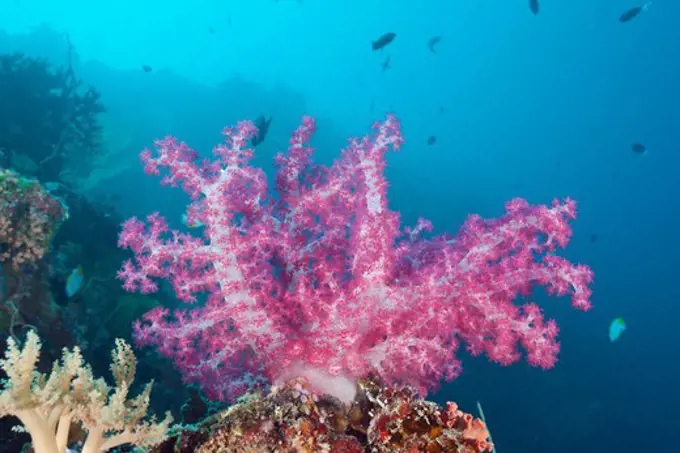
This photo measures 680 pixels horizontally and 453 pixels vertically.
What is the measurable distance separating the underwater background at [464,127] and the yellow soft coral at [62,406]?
2.20m

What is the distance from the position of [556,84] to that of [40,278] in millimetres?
94163

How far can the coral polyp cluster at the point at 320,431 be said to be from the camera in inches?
83.9

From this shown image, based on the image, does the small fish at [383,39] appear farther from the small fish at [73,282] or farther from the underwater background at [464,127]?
the small fish at [73,282]

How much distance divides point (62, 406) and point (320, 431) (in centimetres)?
133

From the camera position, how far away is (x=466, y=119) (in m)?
74.4

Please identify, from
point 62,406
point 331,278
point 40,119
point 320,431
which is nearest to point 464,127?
point 40,119

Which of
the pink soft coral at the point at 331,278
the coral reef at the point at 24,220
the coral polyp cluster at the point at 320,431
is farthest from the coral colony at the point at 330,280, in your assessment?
the coral reef at the point at 24,220

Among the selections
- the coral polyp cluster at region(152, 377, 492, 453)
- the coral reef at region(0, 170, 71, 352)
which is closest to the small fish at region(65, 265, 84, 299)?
the coral reef at region(0, 170, 71, 352)

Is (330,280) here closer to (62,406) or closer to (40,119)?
(62,406)

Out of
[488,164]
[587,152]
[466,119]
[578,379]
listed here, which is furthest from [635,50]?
[578,379]

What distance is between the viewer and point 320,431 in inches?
91.0

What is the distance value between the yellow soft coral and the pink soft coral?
1296mm

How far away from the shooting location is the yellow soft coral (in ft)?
6.55

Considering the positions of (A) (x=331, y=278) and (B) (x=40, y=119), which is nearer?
(A) (x=331, y=278)
